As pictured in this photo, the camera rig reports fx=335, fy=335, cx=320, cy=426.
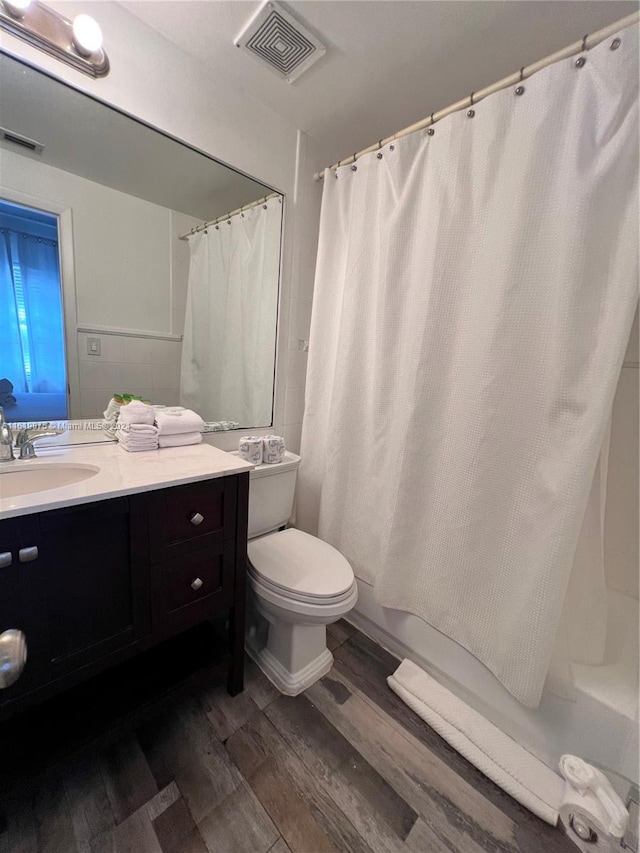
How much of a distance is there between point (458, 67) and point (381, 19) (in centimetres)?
34

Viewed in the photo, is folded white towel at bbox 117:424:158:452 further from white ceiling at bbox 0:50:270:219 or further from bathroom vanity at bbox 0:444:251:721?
white ceiling at bbox 0:50:270:219

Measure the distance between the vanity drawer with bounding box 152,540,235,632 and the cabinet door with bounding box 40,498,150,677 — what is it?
0.05 metres

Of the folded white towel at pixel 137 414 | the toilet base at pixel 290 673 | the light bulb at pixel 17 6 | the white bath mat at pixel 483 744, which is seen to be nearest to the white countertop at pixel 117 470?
the folded white towel at pixel 137 414

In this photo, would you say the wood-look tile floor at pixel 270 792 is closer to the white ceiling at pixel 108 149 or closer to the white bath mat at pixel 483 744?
the white bath mat at pixel 483 744

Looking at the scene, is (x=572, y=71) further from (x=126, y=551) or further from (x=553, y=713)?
(x=553, y=713)

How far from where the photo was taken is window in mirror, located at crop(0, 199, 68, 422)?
998mm

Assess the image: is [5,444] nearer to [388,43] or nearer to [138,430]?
[138,430]

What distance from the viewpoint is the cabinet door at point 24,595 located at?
27.5 inches

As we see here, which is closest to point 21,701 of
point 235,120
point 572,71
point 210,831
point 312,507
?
→ point 210,831

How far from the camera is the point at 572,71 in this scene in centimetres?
92

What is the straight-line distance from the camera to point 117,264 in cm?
120

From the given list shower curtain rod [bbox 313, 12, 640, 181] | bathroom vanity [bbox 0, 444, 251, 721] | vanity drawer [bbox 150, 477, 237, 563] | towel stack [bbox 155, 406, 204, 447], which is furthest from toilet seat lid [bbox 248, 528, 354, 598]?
shower curtain rod [bbox 313, 12, 640, 181]

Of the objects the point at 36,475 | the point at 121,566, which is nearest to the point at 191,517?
the point at 121,566

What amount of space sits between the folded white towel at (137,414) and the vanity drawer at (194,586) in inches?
19.2
